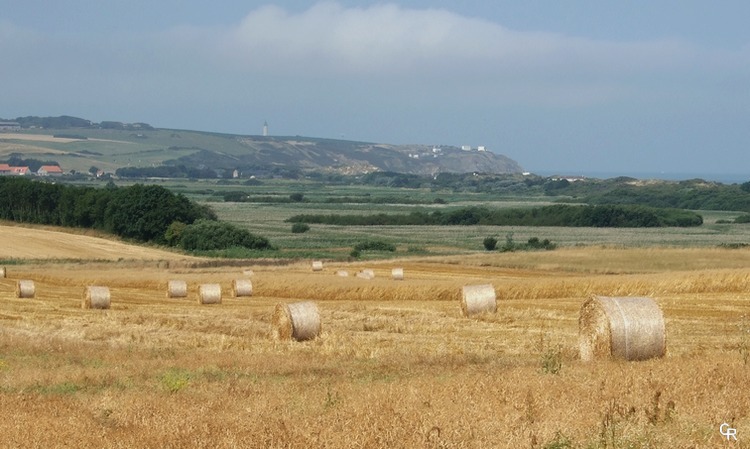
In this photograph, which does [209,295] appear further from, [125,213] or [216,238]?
[125,213]

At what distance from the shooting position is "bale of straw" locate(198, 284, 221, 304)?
1181 inches

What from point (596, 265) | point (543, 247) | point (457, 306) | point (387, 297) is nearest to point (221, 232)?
point (543, 247)

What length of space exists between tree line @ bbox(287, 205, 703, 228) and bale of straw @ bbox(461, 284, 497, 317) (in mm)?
58918

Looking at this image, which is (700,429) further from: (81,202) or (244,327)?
(81,202)

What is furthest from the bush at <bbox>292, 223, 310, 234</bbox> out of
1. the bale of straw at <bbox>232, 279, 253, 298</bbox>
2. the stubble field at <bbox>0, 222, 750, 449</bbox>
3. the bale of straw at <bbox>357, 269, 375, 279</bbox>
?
the stubble field at <bbox>0, 222, 750, 449</bbox>

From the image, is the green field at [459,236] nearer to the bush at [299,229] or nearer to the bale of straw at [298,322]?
the bush at [299,229]

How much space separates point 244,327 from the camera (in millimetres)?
21641

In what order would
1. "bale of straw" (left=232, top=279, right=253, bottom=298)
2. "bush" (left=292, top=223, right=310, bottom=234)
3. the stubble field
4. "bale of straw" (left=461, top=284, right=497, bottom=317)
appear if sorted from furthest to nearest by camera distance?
"bush" (left=292, top=223, right=310, bottom=234), "bale of straw" (left=232, top=279, right=253, bottom=298), "bale of straw" (left=461, top=284, right=497, bottom=317), the stubble field

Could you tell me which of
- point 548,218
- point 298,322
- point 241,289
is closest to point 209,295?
point 241,289

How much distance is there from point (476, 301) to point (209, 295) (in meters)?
9.29

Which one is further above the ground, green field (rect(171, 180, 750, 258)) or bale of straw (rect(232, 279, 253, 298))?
bale of straw (rect(232, 279, 253, 298))

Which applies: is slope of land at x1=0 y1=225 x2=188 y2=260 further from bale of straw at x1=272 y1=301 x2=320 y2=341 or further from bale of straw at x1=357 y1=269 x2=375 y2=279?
bale of straw at x1=272 y1=301 x2=320 y2=341

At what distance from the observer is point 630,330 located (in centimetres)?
1466

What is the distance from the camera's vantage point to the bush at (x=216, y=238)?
68.2 meters
